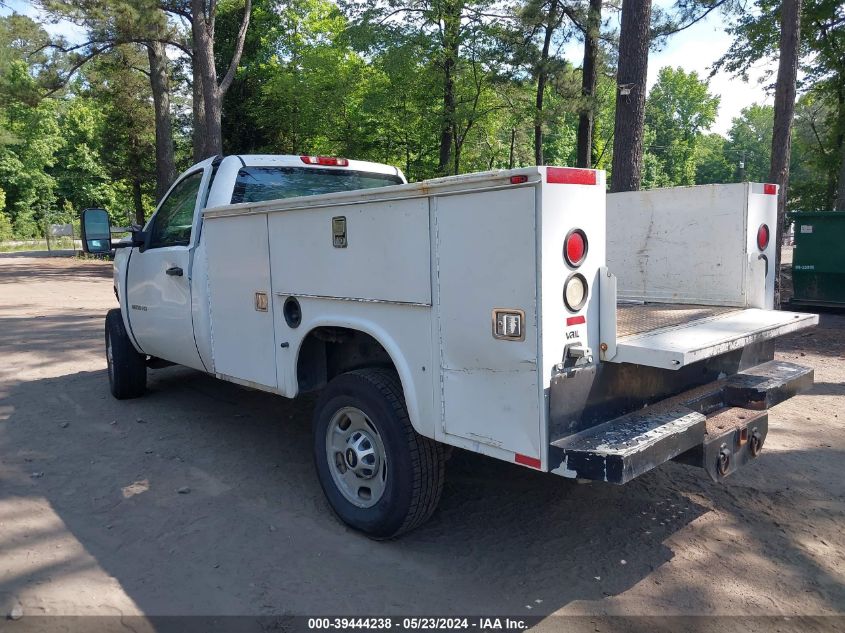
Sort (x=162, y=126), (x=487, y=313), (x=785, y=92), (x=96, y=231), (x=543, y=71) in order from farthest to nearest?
(x=162, y=126), (x=543, y=71), (x=785, y=92), (x=96, y=231), (x=487, y=313)

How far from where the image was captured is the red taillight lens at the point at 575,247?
110 inches

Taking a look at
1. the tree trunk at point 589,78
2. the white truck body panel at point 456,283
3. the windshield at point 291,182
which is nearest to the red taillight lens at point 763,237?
the white truck body panel at point 456,283

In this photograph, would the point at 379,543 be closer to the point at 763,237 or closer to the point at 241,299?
the point at 241,299

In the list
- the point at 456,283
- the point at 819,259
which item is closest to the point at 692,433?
the point at 456,283

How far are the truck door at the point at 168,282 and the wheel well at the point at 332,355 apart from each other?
138 centimetres

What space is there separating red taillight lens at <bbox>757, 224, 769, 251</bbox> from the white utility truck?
0.02 m

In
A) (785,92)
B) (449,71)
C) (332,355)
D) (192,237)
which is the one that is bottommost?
(332,355)

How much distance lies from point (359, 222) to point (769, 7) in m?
20.6

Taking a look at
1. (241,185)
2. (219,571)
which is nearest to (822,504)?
(219,571)

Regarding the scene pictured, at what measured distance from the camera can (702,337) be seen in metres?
3.31

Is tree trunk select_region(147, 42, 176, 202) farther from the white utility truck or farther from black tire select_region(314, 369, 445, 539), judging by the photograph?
black tire select_region(314, 369, 445, 539)

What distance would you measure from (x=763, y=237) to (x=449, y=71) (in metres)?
16.3

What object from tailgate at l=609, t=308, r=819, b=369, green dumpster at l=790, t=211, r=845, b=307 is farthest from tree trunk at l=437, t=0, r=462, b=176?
tailgate at l=609, t=308, r=819, b=369

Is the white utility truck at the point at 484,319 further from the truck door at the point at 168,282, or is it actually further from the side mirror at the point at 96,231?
the side mirror at the point at 96,231
